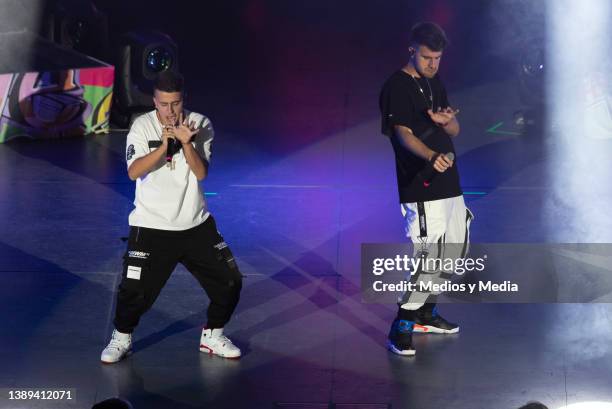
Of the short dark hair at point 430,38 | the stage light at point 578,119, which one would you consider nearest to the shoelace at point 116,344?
the short dark hair at point 430,38

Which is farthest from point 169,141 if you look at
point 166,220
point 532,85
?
point 532,85

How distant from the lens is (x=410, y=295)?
6848 mm

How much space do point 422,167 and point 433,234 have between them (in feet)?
1.36

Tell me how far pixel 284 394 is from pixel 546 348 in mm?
1751

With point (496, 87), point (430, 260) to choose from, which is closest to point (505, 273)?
point (430, 260)

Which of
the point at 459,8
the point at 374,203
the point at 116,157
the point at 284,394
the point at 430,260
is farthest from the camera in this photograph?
the point at 459,8

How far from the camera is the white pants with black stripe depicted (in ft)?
22.3

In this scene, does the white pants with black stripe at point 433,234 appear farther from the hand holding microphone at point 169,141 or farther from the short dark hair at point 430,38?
the hand holding microphone at point 169,141

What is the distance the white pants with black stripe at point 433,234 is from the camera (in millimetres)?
6789

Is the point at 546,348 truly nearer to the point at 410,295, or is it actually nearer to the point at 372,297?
the point at 410,295

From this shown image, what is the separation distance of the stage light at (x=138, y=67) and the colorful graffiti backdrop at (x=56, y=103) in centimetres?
16

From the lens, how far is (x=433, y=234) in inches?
268

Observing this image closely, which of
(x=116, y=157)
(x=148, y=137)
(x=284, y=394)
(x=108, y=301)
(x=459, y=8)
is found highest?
(x=459, y=8)

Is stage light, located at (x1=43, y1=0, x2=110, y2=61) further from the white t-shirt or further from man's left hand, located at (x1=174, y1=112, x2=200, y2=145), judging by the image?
man's left hand, located at (x1=174, y1=112, x2=200, y2=145)
